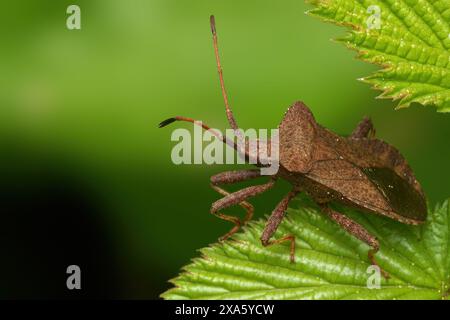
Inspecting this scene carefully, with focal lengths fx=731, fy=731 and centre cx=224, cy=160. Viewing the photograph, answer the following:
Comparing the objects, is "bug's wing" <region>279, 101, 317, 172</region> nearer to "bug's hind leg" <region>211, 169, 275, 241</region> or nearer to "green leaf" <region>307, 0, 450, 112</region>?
"bug's hind leg" <region>211, 169, 275, 241</region>

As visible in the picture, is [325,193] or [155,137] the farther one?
[155,137]

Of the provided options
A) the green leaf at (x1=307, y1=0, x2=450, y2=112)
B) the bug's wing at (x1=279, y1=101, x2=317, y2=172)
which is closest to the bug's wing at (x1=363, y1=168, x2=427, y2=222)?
the bug's wing at (x1=279, y1=101, x2=317, y2=172)

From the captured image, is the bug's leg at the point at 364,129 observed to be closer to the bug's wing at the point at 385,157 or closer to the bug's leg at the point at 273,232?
the bug's wing at the point at 385,157

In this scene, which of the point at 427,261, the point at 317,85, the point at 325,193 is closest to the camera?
the point at 427,261

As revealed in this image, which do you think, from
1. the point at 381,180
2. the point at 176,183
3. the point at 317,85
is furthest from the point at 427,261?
the point at 176,183

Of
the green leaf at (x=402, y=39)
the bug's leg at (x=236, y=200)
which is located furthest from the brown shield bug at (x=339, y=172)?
the green leaf at (x=402, y=39)

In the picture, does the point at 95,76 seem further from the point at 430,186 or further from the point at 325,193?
the point at 430,186
